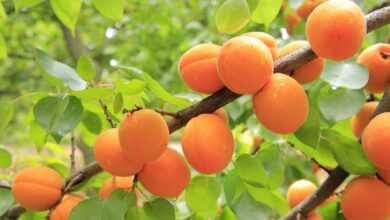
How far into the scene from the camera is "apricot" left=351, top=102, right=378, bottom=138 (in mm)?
833

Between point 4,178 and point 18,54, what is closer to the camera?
point 4,178

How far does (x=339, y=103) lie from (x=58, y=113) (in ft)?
1.21

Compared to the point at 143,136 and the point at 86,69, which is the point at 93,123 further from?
the point at 143,136

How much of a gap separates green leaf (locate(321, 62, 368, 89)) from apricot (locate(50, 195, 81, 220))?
16.0 inches

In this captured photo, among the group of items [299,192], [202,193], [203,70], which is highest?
[203,70]

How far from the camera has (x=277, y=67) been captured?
714 mm

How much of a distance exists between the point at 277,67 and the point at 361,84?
11cm

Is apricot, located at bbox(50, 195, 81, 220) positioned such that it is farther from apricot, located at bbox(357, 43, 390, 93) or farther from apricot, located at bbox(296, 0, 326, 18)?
apricot, located at bbox(296, 0, 326, 18)

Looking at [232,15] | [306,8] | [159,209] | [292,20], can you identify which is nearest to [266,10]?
[232,15]

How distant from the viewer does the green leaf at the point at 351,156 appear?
69 cm

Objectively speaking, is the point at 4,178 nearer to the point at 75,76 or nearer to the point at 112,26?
the point at 75,76

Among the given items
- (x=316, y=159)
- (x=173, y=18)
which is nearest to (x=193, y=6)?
(x=173, y=18)

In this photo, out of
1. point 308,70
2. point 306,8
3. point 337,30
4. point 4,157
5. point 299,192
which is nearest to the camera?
point 337,30

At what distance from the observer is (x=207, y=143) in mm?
648
